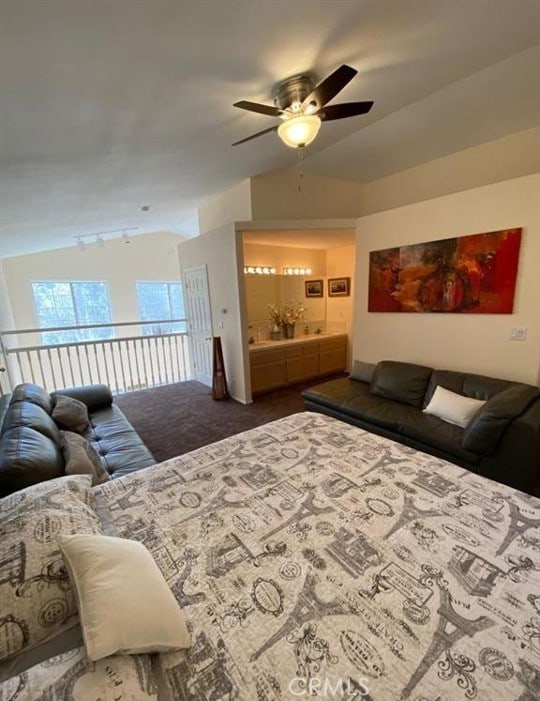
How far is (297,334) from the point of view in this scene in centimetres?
574

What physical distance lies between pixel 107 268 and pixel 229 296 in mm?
4670

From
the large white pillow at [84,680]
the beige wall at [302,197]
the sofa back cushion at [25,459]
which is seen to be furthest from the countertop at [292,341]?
the large white pillow at [84,680]

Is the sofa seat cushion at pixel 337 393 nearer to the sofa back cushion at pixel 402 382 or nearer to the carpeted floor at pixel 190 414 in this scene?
the sofa back cushion at pixel 402 382

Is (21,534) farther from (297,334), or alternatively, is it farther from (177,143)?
(297,334)

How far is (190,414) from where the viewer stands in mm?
4172

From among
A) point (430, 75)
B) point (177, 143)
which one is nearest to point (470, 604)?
point (430, 75)

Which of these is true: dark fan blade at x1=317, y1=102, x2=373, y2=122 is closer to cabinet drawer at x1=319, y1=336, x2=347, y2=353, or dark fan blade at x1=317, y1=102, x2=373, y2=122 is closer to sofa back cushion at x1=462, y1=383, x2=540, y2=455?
sofa back cushion at x1=462, y1=383, x2=540, y2=455

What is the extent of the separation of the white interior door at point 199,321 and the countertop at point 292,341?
84 centimetres

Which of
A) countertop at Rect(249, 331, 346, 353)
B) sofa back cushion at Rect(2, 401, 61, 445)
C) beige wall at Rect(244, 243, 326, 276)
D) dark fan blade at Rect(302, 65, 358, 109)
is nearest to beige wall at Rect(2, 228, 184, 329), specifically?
beige wall at Rect(244, 243, 326, 276)

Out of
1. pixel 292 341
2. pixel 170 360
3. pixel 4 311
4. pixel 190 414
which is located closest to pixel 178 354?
pixel 170 360

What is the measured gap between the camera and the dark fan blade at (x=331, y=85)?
1.59m

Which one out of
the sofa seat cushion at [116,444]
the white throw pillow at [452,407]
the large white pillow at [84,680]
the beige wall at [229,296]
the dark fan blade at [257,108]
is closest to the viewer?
the large white pillow at [84,680]

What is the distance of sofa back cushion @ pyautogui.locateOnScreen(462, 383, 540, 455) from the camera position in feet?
7.14

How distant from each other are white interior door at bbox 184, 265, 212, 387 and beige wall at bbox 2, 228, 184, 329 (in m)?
2.88
